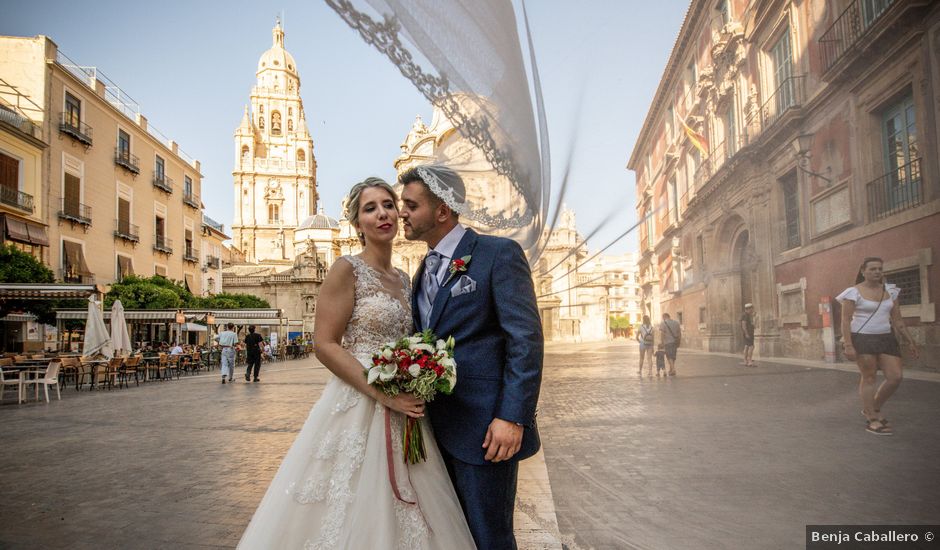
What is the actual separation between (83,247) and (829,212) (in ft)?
42.2

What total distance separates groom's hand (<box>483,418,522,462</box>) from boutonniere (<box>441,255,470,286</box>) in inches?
22.9

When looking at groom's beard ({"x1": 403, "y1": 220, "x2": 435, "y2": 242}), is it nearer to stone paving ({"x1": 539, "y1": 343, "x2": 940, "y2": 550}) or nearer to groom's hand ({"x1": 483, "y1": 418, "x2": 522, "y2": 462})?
groom's hand ({"x1": 483, "y1": 418, "x2": 522, "y2": 462})

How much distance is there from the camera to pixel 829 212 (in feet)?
8.45

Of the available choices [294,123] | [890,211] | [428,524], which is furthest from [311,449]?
[294,123]

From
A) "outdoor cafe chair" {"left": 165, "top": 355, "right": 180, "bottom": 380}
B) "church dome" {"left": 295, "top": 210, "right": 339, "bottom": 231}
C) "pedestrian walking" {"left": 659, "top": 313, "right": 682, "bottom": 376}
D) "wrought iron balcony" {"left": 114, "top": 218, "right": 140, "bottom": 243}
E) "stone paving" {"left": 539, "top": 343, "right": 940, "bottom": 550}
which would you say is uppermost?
"church dome" {"left": 295, "top": 210, "right": 339, "bottom": 231}

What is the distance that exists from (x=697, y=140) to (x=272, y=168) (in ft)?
264

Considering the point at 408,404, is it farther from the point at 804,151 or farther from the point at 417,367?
the point at 804,151

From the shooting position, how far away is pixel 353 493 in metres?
2.14

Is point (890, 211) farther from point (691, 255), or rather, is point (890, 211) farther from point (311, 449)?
point (311, 449)

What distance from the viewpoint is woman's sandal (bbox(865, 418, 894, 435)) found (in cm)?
243

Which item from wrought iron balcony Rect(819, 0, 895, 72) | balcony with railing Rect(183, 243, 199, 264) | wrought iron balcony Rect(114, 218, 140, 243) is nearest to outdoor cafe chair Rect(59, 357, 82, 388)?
balcony with railing Rect(183, 243, 199, 264)

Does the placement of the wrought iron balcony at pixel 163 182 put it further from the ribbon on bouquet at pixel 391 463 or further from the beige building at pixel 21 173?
the ribbon on bouquet at pixel 391 463

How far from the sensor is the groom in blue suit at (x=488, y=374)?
2002mm

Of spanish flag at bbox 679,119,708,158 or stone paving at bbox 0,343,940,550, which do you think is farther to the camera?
spanish flag at bbox 679,119,708,158
